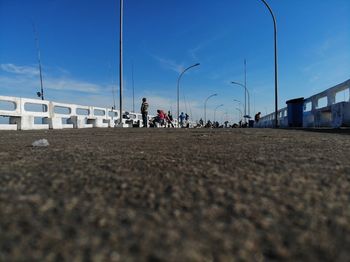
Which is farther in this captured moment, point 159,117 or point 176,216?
point 159,117

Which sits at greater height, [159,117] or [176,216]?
[159,117]

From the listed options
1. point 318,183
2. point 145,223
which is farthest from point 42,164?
point 318,183

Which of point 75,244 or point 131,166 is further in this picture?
point 131,166

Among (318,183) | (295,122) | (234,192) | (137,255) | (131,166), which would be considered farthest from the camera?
(295,122)

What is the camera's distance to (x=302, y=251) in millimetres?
678

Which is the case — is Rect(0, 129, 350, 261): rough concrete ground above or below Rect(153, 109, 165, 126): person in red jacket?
below

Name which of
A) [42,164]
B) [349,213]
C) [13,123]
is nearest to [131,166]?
[42,164]

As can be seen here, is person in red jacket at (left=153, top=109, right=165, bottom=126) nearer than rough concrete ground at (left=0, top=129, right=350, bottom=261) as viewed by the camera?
No

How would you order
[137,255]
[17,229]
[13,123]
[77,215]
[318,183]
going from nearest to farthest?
[137,255] < [17,229] < [77,215] < [318,183] < [13,123]

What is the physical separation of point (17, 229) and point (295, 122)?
20.3 meters

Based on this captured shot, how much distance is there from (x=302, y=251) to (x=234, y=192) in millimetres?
459

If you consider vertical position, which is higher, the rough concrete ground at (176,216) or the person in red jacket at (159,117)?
the person in red jacket at (159,117)

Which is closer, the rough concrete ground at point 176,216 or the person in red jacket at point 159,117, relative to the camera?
the rough concrete ground at point 176,216

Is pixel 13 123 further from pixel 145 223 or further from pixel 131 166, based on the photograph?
pixel 145 223
